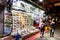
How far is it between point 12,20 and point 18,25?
1.12 meters

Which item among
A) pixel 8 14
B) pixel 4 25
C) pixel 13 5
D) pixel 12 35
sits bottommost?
pixel 12 35

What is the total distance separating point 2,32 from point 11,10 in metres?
2.23

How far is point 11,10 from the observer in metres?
12.5

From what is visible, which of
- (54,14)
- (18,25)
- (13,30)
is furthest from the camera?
(54,14)

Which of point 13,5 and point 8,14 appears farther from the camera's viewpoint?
point 13,5

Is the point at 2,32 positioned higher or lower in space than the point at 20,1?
lower

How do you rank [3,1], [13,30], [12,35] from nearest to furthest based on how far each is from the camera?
[3,1] → [12,35] → [13,30]

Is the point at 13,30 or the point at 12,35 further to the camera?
the point at 13,30

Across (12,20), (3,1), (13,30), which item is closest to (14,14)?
(12,20)

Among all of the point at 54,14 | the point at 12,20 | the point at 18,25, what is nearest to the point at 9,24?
the point at 12,20

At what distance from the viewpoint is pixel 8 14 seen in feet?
39.4

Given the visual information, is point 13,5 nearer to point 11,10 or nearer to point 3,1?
point 11,10

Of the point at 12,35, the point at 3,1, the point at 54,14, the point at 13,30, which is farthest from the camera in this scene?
the point at 54,14

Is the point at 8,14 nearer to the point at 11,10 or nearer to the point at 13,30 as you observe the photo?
the point at 11,10
